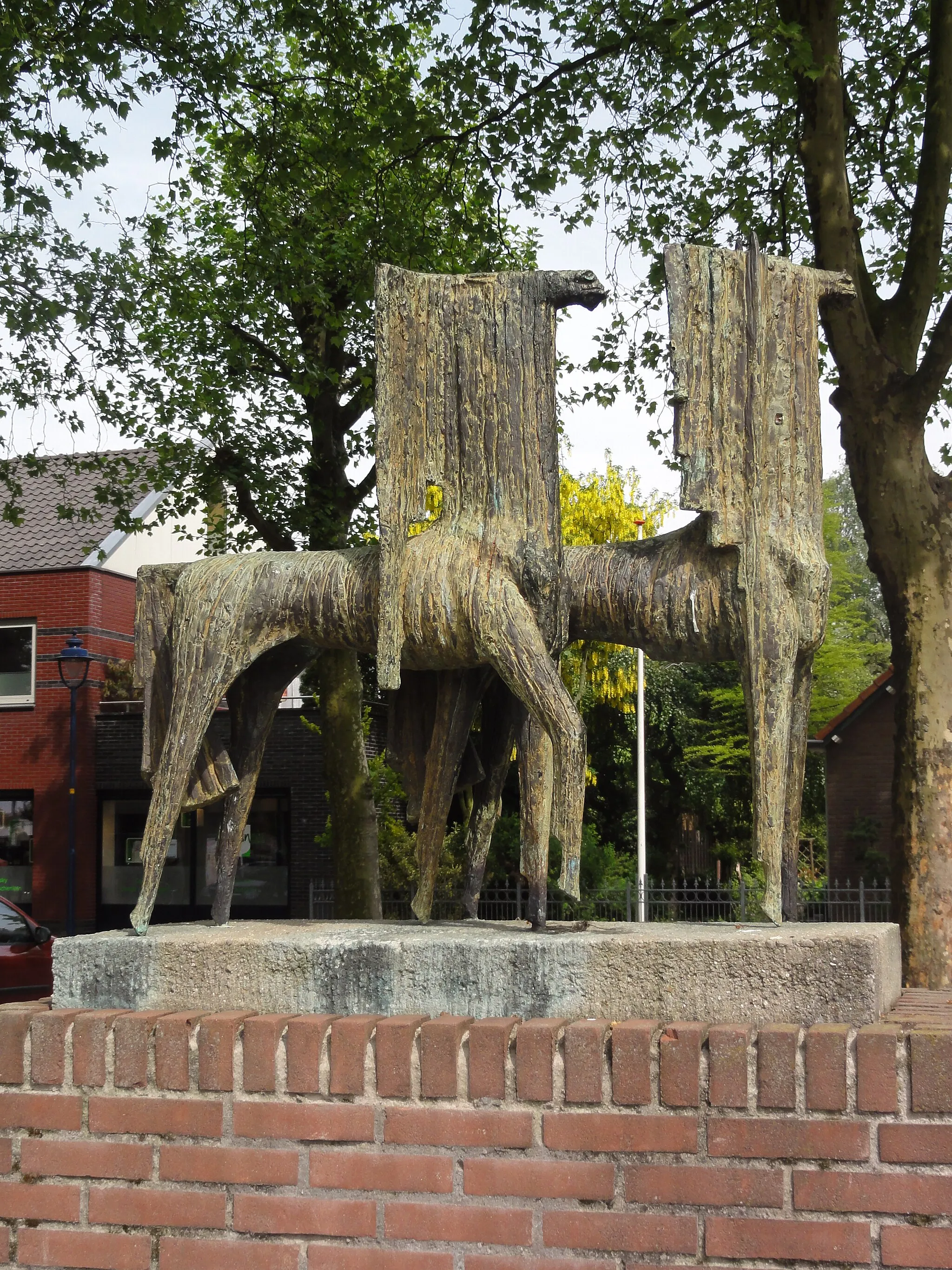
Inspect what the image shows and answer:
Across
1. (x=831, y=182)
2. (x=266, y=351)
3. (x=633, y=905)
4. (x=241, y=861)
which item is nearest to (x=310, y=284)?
(x=266, y=351)

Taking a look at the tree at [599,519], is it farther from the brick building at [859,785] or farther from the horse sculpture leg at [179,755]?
the horse sculpture leg at [179,755]

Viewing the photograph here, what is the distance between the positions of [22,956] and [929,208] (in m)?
9.45

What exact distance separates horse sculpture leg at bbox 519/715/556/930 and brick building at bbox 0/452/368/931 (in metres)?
17.7

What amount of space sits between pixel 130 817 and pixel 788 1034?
20834 mm

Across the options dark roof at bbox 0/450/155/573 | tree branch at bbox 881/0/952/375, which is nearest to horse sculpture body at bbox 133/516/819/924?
tree branch at bbox 881/0/952/375

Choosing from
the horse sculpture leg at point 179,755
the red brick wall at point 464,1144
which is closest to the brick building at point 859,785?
the horse sculpture leg at point 179,755

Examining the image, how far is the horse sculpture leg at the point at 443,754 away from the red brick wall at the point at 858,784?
18429 millimetres

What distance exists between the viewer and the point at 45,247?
11141 mm

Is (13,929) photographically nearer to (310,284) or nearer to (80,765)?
(310,284)

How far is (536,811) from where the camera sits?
4.16m

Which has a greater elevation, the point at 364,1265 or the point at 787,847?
the point at 787,847

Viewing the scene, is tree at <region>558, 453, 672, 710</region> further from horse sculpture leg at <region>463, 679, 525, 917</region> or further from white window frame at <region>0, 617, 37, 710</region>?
horse sculpture leg at <region>463, 679, 525, 917</region>

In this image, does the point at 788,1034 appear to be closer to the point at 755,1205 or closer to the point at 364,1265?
the point at 755,1205

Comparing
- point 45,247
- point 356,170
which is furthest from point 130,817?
point 356,170
